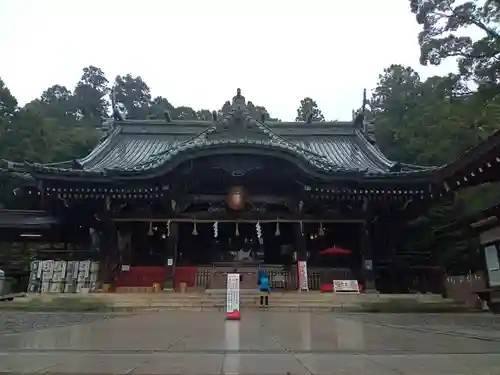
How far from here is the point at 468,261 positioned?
Result: 18641 millimetres

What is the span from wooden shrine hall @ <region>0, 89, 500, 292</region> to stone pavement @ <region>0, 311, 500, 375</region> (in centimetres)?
1049

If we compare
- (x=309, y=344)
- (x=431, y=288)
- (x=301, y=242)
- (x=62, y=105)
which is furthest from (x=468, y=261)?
(x=62, y=105)

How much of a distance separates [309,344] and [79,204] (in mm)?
14529

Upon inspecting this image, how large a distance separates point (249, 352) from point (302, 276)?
1209 cm

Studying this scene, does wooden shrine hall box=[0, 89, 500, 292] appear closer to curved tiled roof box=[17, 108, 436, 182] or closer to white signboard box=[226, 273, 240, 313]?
curved tiled roof box=[17, 108, 436, 182]

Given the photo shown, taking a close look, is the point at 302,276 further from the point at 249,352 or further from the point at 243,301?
the point at 249,352

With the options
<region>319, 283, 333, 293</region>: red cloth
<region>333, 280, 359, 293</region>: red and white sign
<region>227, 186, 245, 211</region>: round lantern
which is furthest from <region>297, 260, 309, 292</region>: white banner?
<region>227, 186, 245, 211</region>: round lantern

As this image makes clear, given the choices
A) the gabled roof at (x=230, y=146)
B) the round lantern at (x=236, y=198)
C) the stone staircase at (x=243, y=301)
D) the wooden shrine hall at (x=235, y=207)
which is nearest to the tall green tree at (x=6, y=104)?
the gabled roof at (x=230, y=146)

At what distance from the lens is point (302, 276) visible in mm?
16359

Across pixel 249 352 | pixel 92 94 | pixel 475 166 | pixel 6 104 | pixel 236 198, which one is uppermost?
pixel 92 94

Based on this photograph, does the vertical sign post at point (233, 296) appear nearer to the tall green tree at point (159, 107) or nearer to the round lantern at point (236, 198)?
the round lantern at point (236, 198)

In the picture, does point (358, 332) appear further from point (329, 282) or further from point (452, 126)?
point (452, 126)

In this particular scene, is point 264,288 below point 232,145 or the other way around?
below

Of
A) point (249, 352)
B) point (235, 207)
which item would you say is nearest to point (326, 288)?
point (235, 207)
